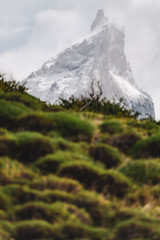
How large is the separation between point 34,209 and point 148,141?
628 centimetres

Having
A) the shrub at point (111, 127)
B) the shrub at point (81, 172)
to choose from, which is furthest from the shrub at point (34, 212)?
the shrub at point (111, 127)

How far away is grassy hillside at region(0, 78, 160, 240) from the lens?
28.8 ft

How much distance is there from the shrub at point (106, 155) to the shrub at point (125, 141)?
124cm

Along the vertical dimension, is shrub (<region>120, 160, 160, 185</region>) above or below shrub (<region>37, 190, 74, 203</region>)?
above

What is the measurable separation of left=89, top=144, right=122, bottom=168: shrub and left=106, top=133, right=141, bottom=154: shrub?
124 centimetres

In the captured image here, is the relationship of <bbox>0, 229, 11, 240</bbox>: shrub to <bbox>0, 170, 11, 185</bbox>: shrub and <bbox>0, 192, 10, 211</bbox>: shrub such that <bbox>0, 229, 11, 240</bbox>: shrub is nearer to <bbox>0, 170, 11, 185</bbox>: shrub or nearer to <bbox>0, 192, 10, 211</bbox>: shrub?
<bbox>0, 192, 10, 211</bbox>: shrub

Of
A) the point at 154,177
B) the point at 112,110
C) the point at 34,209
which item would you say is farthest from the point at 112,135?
the point at 112,110

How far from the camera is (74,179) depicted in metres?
11.0

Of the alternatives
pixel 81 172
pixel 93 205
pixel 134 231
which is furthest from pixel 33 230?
pixel 81 172

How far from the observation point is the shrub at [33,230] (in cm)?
847

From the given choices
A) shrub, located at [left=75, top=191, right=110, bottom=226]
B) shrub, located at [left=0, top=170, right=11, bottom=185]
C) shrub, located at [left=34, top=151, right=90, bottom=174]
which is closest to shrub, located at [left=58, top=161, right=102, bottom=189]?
shrub, located at [left=34, top=151, right=90, bottom=174]

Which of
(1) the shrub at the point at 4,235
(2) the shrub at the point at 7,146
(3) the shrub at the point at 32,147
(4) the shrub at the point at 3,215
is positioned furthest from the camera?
(3) the shrub at the point at 32,147

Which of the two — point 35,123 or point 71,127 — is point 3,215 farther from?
point 71,127

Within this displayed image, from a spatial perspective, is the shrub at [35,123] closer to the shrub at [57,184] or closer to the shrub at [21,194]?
the shrub at [57,184]
